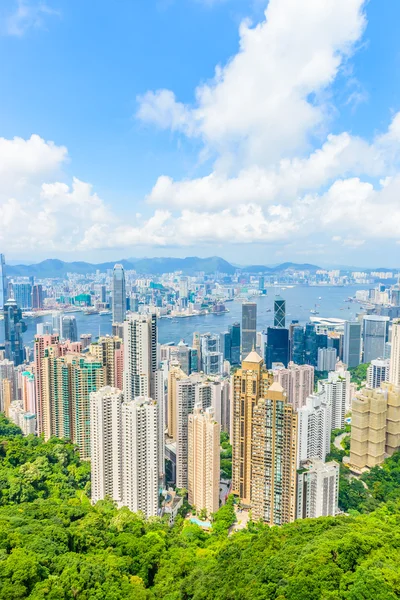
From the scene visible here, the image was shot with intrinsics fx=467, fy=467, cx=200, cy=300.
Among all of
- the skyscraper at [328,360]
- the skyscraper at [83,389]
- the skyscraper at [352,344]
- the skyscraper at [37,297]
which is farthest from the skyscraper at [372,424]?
the skyscraper at [37,297]

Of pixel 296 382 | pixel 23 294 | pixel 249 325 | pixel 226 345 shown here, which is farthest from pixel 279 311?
pixel 23 294

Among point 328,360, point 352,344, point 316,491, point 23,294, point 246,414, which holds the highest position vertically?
point 23,294

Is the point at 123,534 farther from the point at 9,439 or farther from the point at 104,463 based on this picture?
the point at 9,439

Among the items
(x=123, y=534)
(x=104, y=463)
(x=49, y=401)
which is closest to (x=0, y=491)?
(x=104, y=463)

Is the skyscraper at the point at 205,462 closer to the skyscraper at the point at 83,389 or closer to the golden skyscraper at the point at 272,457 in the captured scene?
the golden skyscraper at the point at 272,457

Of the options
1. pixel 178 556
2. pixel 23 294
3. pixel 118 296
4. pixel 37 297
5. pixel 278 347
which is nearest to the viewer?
pixel 178 556

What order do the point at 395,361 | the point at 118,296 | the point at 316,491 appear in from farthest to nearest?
1. the point at 118,296
2. the point at 395,361
3. the point at 316,491

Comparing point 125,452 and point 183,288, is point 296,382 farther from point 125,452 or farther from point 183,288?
point 183,288
